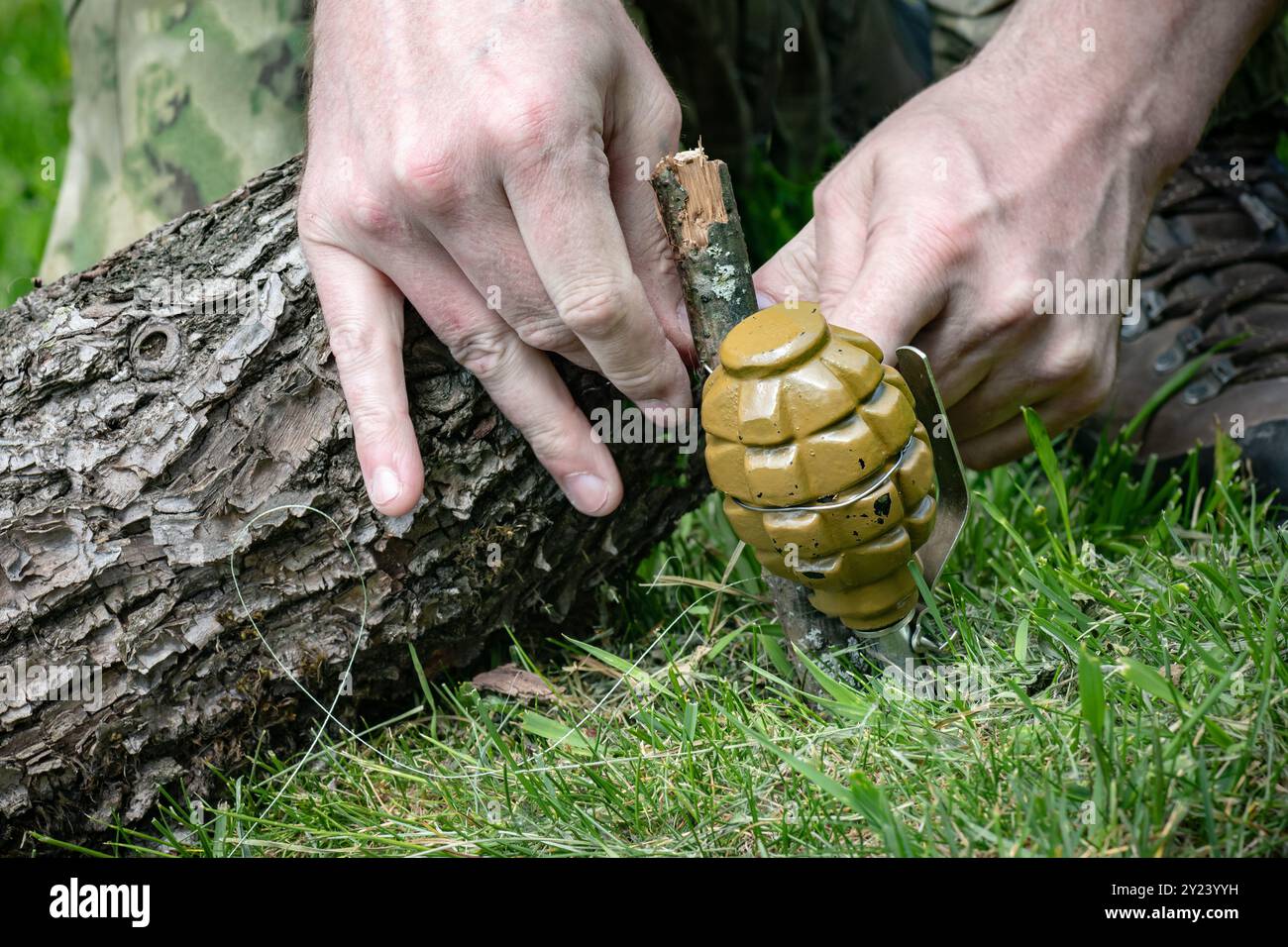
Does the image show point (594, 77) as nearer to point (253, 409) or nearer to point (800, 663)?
point (253, 409)

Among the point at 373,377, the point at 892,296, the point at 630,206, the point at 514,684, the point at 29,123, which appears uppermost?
the point at 630,206

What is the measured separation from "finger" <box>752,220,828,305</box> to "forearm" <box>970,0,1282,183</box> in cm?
46

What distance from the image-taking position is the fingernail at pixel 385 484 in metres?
1.64

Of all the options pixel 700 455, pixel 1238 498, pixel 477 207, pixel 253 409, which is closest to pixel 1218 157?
pixel 1238 498

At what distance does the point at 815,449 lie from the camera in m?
1.33

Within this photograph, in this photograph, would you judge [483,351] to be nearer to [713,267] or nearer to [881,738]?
[713,267]

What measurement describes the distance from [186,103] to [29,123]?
8.75ft

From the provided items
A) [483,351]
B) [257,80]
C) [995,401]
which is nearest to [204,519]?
[483,351]

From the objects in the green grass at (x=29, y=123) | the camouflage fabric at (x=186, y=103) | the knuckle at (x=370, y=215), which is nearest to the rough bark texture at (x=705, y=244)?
the knuckle at (x=370, y=215)

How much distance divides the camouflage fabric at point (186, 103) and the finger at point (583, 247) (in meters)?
1.10

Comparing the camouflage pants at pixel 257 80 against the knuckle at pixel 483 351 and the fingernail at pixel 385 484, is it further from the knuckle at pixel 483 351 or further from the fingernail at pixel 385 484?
the fingernail at pixel 385 484

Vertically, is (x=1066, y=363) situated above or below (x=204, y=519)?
above

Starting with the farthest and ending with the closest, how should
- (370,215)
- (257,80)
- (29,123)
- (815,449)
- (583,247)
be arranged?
(29,123) → (257,80) → (370,215) → (583,247) → (815,449)

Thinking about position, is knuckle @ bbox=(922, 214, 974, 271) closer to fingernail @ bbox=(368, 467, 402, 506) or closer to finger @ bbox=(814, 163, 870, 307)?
finger @ bbox=(814, 163, 870, 307)
